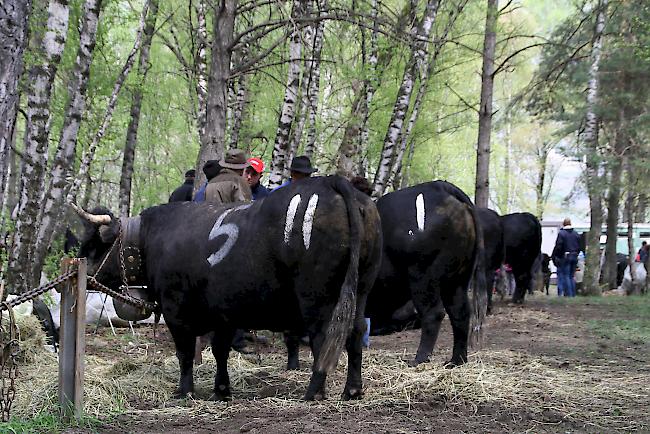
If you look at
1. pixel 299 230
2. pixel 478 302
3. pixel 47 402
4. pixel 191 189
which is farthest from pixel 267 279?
pixel 191 189

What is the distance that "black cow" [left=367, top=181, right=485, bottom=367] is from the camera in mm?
7395

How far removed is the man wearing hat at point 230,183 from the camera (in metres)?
7.90

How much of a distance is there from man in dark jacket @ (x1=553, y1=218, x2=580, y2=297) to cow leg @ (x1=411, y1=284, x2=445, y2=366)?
1293 centimetres

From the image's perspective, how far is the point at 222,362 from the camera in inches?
249

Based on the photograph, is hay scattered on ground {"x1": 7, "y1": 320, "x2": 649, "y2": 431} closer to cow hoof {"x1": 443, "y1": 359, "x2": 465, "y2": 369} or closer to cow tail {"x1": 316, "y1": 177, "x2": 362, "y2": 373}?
cow hoof {"x1": 443, "y1": 359, "x2": 465, "y2": 369}

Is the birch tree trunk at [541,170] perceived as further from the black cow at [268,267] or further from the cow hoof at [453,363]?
the black cow at [268,267]

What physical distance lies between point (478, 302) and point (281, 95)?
46.5 feet

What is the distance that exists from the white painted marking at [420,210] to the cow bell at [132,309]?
8.73ft

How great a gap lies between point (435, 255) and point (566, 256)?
1361 centimetres

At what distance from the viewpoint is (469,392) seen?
602 cm

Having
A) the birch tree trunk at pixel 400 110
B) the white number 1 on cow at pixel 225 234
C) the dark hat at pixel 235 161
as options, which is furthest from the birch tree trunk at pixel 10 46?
the birch tree trunk at pixel 400 110

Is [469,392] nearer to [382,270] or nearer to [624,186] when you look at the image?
[382,270]

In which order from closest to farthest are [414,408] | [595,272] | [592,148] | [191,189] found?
[414,408], [191,189], [592,148], [595,272]

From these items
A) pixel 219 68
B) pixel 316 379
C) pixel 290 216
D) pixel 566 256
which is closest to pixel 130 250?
pixel 290 216
